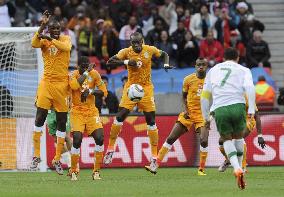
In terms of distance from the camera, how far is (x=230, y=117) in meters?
15.9

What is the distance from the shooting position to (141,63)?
20.3 meters

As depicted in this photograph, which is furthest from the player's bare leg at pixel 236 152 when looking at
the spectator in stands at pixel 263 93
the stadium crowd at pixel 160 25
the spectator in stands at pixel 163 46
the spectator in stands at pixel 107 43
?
the spectator in stands at pixel 107 43

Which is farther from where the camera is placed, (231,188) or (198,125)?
(198,125)

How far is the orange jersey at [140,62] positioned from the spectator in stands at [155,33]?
810 cm

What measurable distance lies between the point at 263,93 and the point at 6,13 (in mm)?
7372

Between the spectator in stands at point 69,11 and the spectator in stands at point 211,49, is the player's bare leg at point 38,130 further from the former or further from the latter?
the spectator in stands at point 69,11

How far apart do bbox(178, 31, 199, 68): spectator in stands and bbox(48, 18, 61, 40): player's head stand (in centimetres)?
1028

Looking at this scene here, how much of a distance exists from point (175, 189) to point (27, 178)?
400cm

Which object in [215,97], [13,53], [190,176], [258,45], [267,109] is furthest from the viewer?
[258,45]

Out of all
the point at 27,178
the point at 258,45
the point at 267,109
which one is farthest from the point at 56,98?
the point at 258,45

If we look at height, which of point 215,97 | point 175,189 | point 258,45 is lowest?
point 175,189

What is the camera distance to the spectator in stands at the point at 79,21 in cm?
2864

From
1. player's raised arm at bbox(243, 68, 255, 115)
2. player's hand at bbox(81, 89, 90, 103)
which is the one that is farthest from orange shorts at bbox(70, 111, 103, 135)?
player's raised arm at bbox(243, 68, 255, 115)

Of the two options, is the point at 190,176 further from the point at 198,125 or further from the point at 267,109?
the point at 267,109
